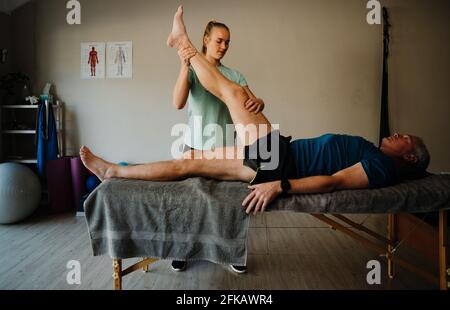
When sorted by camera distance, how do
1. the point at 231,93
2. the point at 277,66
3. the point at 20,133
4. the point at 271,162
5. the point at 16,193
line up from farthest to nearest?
1. the point at 20,133
2. the point at 277,66
3. the point at 16,193
4. the point at 231,93
5. the point at 271,162

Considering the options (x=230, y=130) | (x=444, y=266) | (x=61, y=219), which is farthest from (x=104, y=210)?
(x=61, y=219)

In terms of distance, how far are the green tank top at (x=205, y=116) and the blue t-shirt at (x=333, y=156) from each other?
49 centimetres

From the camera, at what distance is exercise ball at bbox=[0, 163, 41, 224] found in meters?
2.44

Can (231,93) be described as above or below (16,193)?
above

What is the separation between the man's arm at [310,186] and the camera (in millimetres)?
1210

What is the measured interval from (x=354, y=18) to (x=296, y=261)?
2486 millimetres

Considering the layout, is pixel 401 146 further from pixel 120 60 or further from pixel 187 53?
pixel 120 60

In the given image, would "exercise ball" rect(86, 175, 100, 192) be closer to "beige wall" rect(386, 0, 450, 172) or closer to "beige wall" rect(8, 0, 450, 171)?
"beige wall" rect(8, 0, 450, 171)

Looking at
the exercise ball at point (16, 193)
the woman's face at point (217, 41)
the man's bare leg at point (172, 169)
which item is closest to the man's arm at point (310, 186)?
the man's bare leg at point (172, 169)

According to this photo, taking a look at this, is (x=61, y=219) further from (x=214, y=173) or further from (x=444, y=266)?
(x=444, y=266)

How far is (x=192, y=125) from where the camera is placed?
1.79 metres

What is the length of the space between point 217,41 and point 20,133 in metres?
2.68

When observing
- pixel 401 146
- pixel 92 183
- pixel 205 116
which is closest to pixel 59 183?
pixel 92 183

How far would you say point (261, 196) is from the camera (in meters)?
1.21
